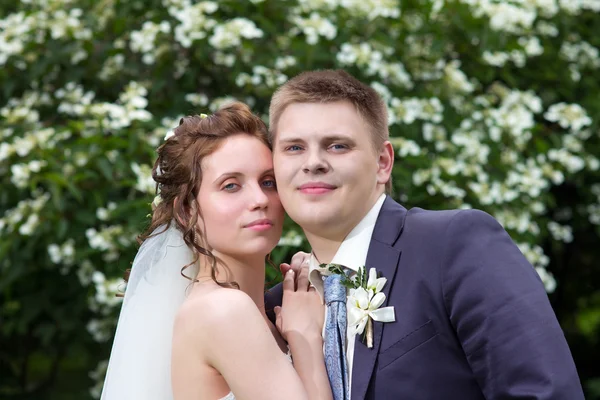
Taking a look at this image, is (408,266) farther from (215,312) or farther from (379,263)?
(215,312)

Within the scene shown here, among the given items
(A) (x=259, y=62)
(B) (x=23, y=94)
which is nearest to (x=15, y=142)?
(B) (x=23, y=94)

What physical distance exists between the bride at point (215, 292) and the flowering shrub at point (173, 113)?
1.31 meters

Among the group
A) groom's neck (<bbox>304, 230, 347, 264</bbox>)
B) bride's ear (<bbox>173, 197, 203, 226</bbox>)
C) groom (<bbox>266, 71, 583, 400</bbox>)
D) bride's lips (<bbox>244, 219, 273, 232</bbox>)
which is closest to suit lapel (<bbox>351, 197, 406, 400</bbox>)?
groom (<bbox>266, 71, 583, 400</bbox>)

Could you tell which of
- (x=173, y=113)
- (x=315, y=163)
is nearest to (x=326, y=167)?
(x=315, y=163)

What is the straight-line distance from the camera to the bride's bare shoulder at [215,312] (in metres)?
2.69

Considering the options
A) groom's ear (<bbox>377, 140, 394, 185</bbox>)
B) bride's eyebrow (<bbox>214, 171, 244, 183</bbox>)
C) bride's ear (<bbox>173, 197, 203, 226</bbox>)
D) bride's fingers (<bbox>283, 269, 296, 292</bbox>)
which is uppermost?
groom's ear (<bbox>377, 140, 394, 185</bbox>)

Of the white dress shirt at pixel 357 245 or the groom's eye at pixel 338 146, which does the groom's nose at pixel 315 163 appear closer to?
the groom's eye at pixel 338 146

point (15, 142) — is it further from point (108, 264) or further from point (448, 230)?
point (448, 230)

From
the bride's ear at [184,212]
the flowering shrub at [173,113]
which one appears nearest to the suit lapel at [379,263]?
the bride's ear at [184,212]

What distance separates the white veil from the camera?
2893 mm

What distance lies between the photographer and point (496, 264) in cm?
245

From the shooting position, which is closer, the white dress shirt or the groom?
the groom

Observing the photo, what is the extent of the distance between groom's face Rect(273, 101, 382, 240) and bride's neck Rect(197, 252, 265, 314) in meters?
0.32

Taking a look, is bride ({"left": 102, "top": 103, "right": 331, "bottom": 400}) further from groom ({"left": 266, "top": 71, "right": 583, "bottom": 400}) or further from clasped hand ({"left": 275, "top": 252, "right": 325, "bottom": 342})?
groom ({"left": 266, "top": 71, "right": 583, "bottom": 400})
